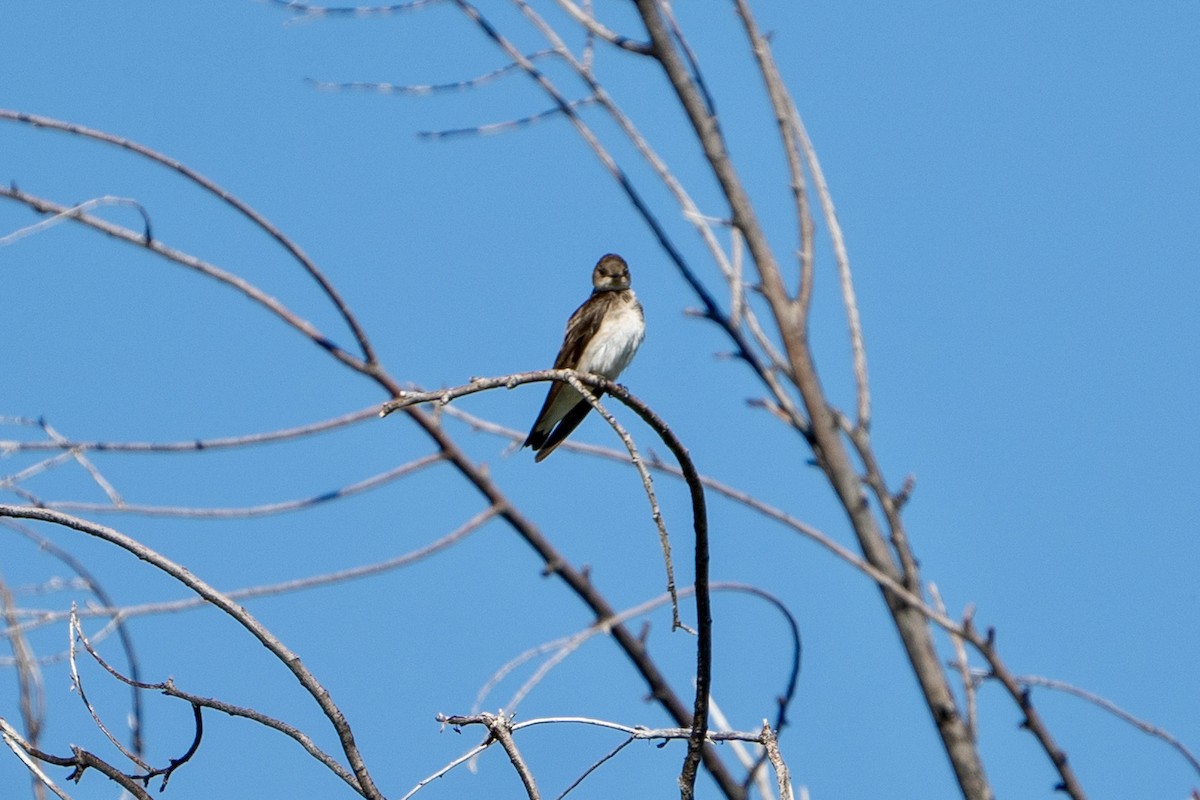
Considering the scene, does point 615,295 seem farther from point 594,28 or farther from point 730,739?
point 730,739

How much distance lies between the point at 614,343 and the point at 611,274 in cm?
64

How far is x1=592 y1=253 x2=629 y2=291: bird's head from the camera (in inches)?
295

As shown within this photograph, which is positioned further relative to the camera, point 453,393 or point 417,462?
point 417,462

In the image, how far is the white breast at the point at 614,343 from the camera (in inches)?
275

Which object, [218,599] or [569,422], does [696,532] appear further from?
[569,422]

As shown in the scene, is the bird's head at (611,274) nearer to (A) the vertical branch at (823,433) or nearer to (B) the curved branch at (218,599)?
(A) the vertical branch at (823,433)

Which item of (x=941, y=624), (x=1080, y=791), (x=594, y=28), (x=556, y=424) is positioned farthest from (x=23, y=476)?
(x=1080, y=791)

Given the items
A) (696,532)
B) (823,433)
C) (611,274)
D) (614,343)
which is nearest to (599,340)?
(614,343)

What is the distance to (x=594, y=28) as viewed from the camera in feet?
19.6

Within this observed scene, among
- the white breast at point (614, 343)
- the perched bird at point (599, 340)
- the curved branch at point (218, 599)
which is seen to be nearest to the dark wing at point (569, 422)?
the perched bird at point (599, 340)

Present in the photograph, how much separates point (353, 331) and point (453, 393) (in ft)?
9.71

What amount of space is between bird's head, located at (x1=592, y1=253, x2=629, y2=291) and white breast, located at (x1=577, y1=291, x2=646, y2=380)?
1.24 ft

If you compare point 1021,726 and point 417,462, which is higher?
point 417,462

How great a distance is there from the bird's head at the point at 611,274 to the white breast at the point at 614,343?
378 mm
